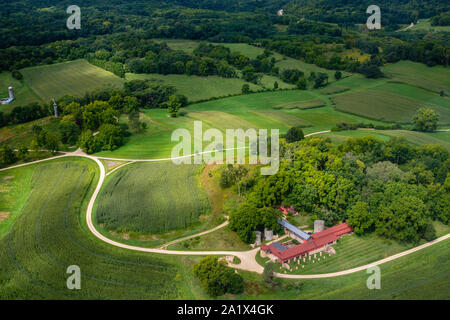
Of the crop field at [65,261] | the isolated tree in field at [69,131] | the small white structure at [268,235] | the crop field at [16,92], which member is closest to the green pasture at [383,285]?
the small white structure at [268,235]

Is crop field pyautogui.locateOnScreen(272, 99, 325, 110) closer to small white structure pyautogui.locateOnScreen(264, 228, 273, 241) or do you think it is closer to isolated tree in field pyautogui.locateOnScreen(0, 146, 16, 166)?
small white structure pyautogui.locateOnScreen(264, 228, 273, 241)

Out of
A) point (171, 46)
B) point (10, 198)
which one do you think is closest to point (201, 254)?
point (10, 198)

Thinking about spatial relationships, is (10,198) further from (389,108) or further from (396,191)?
(389,108)

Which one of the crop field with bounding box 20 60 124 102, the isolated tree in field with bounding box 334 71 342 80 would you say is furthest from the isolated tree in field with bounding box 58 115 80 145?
the isolated tree in field with bounding box 334 71 342 80

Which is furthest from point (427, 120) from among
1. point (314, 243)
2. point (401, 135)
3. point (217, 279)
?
point (217, 279)

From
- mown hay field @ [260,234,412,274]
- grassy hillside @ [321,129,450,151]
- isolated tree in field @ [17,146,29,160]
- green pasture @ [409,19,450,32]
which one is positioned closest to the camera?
mown hay field @ [260,234,412,274]

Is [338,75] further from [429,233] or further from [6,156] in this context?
[6,156]
